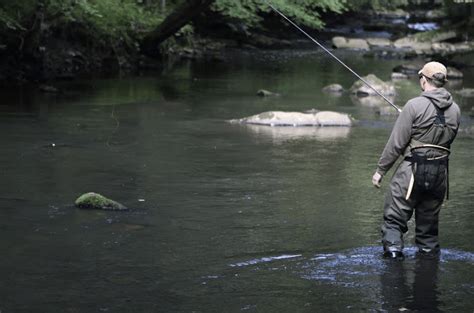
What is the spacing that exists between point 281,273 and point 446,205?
3584 millimetres

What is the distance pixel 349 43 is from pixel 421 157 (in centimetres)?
3777

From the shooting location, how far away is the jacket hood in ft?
23.4

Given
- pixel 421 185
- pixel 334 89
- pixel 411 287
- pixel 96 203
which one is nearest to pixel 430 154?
pixel 421 185

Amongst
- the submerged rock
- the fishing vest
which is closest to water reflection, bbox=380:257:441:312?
the fishing vest

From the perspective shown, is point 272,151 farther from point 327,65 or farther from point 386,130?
point 327,65

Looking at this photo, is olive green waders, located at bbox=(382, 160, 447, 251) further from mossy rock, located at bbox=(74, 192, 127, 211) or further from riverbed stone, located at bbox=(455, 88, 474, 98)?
riverbed stone, located at bbox=(455, 88, 474, 98)

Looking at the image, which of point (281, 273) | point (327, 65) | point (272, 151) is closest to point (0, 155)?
point (272, 151)

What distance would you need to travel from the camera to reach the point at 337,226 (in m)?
8.81

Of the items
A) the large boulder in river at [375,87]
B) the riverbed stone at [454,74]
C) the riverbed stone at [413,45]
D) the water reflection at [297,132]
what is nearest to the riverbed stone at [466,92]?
the large boulder in river at [375,87]

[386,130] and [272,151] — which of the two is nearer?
[272,151]

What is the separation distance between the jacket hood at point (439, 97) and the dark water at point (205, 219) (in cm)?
130

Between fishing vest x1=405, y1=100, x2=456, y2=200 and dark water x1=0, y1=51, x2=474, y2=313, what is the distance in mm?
681

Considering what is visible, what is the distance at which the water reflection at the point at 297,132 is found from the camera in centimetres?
1541

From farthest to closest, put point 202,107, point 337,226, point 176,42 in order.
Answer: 1. point 176,42
2. point 202,107
3. point 337,226
